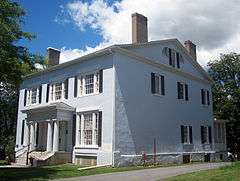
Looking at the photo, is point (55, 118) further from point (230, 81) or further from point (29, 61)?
point (230, 81)

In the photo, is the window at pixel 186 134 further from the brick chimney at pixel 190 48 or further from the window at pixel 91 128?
the window at pixel 91 128

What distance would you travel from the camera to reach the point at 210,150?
104 ft

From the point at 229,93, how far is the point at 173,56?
71.3ft

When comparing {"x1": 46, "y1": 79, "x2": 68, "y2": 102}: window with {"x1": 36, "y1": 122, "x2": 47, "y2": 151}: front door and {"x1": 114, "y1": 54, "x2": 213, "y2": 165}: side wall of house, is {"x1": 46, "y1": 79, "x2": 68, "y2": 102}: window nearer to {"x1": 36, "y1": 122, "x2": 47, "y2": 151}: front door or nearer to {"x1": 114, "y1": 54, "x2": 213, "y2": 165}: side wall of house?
{"x1": 36, "y1": 122, "x2": 47, "y2": 151}: front door

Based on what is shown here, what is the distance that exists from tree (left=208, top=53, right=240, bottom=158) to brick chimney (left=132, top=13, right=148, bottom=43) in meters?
22.2

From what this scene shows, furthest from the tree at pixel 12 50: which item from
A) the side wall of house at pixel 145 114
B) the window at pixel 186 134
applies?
the window at pixel 186 134

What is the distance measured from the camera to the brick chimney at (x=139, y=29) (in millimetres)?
26219

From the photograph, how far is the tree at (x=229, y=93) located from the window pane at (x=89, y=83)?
83.1 feet

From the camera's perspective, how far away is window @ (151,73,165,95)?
2570cm

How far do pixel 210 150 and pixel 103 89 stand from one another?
13886mm

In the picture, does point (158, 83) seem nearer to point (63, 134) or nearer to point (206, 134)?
point (63, 134)

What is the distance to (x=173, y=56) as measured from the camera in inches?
1158

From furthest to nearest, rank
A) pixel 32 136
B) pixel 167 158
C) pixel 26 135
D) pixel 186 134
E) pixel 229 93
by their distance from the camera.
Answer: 1. pixel 229 93
2. pixel 186 134
3. pixel 26 135
4. pixel 32 136
5. pixel 167 158

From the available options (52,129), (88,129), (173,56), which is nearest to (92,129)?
(88,129)
